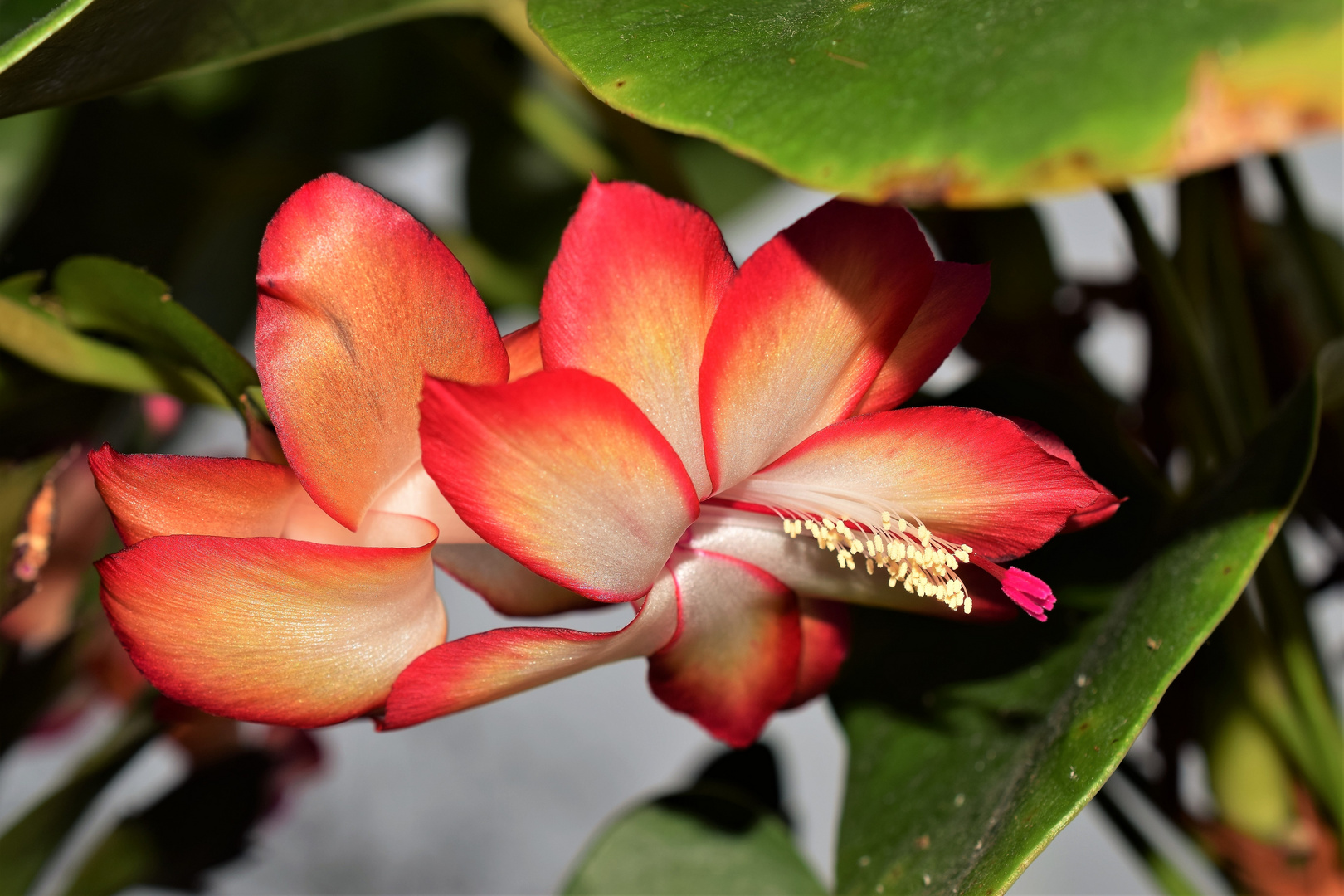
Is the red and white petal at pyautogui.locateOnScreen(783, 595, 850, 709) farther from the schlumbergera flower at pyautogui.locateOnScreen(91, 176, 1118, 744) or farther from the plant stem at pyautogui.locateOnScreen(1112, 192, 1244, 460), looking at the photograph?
the plant stem at pyautogui.locateOnScreen(1112, 192, 1244, 460)

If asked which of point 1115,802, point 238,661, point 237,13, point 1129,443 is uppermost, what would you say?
point 237,13

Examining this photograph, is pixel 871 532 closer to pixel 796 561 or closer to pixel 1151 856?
pixel 796 561

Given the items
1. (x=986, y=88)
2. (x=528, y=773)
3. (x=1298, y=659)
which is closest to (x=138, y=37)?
(x=986, y=88)

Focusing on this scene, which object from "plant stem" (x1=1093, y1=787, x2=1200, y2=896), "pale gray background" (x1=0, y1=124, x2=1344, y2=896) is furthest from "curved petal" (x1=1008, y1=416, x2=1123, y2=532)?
"pale gray background" (x1=0, y1=124, x2=1344, y2=896)

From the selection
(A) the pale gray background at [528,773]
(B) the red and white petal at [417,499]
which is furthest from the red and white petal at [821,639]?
(A) the pale gray background at [528,773]

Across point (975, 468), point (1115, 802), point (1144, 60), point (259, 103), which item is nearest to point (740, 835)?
point (1115, 802)

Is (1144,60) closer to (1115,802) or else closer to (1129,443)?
(1129,443)

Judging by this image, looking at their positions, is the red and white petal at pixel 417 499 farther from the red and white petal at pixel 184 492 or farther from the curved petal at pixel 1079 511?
the curved petal at pixel 1079 511
